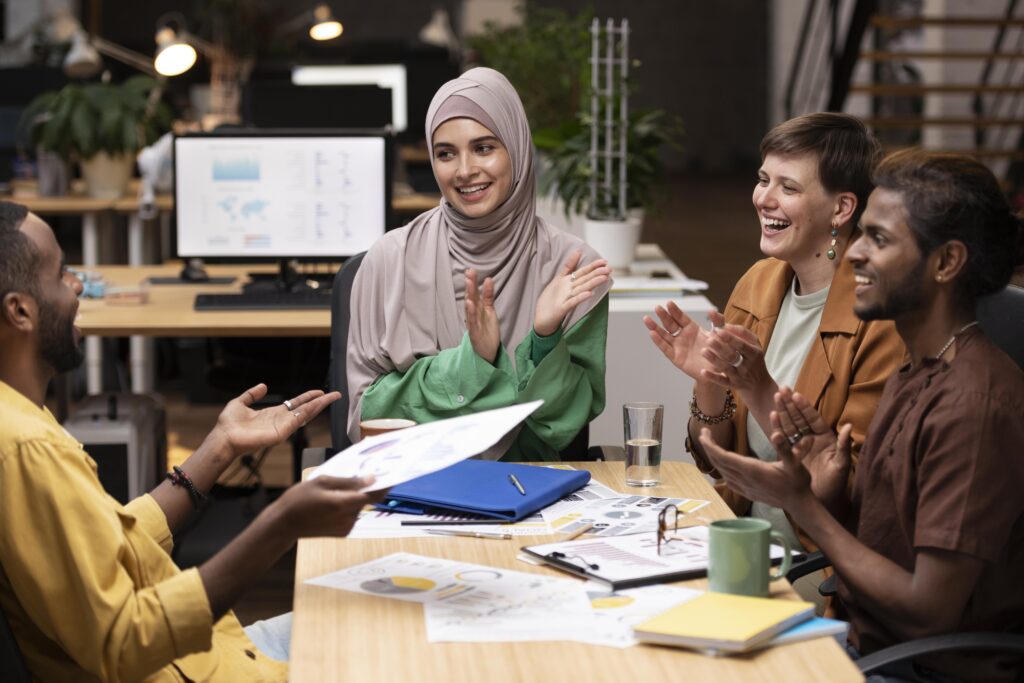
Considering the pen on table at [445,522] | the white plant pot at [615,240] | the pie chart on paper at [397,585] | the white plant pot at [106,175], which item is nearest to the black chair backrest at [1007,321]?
the pen on table at [445,522]

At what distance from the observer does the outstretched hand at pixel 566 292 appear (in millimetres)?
2273

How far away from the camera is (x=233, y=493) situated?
429cm

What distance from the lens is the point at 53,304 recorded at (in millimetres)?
1563

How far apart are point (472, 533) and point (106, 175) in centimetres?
472

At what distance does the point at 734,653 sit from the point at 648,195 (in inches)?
121

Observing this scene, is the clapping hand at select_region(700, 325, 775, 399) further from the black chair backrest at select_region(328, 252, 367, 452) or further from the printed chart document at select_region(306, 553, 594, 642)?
the black chair backrest at select_region(328, 252, 367, 452)

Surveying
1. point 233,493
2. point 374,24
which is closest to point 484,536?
point 233,493

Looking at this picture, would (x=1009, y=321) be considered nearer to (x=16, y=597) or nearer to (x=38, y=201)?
(x=16, y=597)

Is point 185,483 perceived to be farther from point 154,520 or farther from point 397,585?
point 397,585

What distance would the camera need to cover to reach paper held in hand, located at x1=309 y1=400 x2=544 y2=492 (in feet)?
4.89

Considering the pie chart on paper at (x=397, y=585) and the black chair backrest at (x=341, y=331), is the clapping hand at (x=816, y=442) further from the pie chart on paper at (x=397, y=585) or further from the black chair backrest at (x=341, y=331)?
the black chair backrest at (x=341, y=331)

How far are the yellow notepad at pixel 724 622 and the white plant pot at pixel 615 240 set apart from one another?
2.64 metres

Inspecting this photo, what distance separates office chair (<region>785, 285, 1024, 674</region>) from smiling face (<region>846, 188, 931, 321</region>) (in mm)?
132

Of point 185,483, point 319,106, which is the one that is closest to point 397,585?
point 185,483
